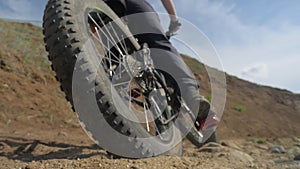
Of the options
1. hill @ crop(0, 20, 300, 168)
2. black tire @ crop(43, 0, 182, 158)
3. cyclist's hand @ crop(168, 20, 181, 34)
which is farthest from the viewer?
cyclist's hand @ crop(168, 20, 181, 34)

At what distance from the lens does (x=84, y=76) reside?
2.34 m

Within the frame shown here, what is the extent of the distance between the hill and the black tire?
165mm

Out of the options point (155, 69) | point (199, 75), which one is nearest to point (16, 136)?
point (155, 69)

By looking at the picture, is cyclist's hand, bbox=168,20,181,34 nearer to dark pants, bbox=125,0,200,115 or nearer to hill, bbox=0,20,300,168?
dark pants, bbox=125,0,200,115

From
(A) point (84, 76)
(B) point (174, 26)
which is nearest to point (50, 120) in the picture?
(B) point (174, 26)

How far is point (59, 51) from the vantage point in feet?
8.04

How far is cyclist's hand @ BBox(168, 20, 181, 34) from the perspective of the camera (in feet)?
12.1

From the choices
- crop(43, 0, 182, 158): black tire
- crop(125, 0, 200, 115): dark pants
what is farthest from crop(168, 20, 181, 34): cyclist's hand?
crop(43, 0, 182, 158): black tire

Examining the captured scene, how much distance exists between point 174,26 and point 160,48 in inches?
16.1

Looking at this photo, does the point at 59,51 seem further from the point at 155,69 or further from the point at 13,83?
the point at 13,83

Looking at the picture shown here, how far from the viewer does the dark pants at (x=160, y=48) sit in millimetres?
3339

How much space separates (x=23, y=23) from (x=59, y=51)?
13.6 metres

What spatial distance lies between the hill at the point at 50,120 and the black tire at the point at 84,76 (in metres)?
0.17

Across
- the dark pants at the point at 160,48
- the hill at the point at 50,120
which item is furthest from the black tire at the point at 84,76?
the dark pants at the point at 160,48
